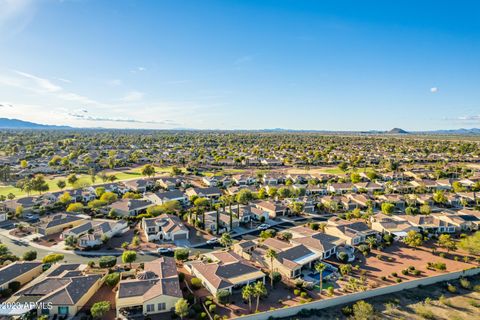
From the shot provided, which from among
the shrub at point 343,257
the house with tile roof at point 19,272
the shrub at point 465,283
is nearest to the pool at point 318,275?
the shrub at point 343,257

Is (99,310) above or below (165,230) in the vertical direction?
below

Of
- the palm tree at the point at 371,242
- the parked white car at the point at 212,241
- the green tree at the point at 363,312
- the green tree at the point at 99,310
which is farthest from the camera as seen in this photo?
the parked white car at the point at 212,241

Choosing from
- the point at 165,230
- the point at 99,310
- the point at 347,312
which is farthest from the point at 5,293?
the point at 347,312

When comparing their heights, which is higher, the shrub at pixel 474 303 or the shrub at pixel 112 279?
the shrub at pixel 112 279

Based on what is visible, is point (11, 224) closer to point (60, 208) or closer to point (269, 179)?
point (60, 208)

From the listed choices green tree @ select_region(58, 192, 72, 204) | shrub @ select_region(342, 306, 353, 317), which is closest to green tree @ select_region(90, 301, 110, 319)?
shrub @ select_region(342, 306, 353, 317)

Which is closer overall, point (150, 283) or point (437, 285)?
point (150, 283)

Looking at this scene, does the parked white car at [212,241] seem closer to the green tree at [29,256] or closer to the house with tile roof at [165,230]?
the house with tile roof at [165,230]

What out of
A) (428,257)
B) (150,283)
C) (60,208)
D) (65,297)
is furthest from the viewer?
(60,208)

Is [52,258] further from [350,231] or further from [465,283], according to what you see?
[465,283]

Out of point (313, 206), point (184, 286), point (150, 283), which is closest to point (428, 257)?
point (313, 206)

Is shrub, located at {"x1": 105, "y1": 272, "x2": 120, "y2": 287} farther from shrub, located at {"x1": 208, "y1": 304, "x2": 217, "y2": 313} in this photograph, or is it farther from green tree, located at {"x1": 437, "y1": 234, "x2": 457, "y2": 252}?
green tree, located at {"x1": 437, "y1": 234, "x2": 457, "y2": 252}
